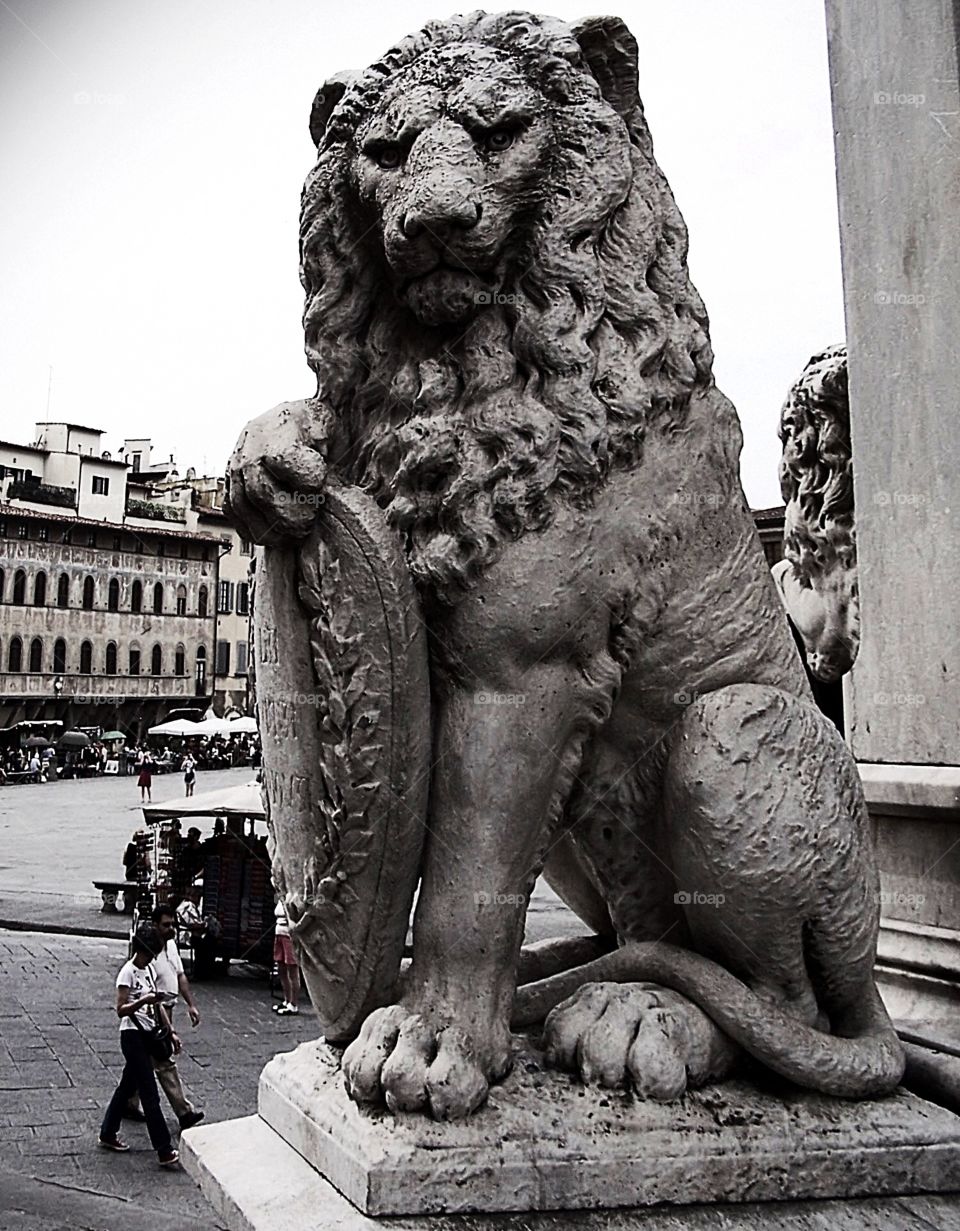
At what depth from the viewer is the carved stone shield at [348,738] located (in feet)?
5.83

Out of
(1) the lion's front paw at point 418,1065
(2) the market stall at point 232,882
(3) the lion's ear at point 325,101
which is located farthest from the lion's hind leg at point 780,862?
(2) the market stall at point 232,882

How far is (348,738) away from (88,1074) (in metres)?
5.85

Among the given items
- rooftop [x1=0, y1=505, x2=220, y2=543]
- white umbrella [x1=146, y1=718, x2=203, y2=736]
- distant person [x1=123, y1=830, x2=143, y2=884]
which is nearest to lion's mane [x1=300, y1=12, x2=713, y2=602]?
distant person [x1=123, y1=830, x2=143, y2=884]

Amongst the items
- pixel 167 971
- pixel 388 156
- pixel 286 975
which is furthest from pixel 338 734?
pixel 286 975

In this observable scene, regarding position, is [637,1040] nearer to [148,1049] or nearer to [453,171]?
[453,171]

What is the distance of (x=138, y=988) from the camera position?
5930mm

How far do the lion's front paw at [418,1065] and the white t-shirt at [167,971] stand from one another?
4.73 m

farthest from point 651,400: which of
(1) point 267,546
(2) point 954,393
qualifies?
(2) point 954,393

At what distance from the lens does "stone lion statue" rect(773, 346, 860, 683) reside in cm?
353

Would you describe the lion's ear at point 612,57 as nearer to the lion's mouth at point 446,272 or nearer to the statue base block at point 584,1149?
the lion's mouth at point 446,272

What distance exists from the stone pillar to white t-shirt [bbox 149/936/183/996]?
4.22 m

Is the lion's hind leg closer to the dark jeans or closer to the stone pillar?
the stone pillar

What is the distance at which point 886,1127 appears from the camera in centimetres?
180

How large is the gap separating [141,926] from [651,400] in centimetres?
523
